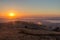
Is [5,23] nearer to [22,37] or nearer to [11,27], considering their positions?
[11,27]

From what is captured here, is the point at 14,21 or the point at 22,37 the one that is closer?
the point at 22,37

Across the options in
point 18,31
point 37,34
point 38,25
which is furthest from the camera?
point 38,25

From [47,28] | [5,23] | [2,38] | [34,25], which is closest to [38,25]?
[34,25]

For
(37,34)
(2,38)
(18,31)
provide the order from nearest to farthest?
1. (2,38)
2. (37,34)
3. (18,31)

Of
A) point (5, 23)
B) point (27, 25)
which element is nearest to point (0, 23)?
point (5, 23)

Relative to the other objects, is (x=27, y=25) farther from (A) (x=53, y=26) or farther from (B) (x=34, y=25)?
(A) (x=53, y=26)

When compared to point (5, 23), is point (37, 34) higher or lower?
lower
